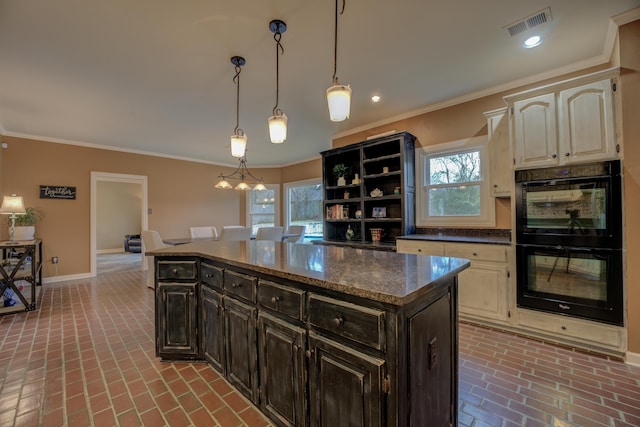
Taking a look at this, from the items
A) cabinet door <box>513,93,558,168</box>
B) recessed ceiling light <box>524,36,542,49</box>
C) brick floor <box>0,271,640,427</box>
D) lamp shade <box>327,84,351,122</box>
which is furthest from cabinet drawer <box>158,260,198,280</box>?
recessed ceiling light <box>524,36,542,49</box>

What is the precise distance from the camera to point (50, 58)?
251cm

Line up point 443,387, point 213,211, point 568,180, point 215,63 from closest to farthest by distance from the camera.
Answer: point 443,387, point 568,180, point 215,63, point 213,211

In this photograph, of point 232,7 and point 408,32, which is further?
point 408,32

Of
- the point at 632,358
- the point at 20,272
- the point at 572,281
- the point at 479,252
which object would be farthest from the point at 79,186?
the point at 632,358

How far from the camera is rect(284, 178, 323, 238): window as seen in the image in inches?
269

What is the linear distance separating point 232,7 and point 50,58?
1990mm

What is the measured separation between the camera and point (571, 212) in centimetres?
239

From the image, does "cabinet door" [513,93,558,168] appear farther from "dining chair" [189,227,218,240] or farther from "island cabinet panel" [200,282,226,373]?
"dining chair" [189,227,218,240]

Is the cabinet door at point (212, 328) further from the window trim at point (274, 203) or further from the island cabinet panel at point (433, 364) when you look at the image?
the window trim at point (274, 203)

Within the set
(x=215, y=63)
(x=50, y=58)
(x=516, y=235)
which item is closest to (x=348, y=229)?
(x=516, y=235)

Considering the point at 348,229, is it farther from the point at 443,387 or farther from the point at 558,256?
the point at 443,387

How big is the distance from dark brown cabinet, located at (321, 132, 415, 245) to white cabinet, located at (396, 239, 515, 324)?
0.92m

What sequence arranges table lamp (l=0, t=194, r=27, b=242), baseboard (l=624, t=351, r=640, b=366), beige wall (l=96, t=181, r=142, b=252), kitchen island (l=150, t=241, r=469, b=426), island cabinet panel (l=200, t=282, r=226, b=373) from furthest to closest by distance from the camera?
beige wall (l=96, t=181, r=142, b=252)
table lamp (l=0, t=194, r=27, b=242)
baseboard (l=624, t=351, r=640, b=366)
island cabinet panel (l=200, t=282, r=226, b=373)
kitchen island (l=150, t=241, r=469, b=426)

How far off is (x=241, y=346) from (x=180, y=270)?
2.87ft
